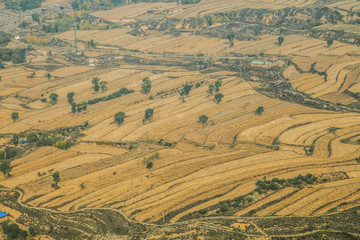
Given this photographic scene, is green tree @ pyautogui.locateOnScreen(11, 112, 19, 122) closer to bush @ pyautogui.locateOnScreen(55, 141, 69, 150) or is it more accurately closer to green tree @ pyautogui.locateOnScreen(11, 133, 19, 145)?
green tree @ pyautogui.locateOnScreen(11, 133, 19, 145)

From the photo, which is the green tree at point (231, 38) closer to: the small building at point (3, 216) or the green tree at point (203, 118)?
the green tree at point (203, 118)

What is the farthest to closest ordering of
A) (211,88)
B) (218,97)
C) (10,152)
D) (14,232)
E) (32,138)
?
(211,88) → (218,97) → (32,138) → (10,152) → (14,232)

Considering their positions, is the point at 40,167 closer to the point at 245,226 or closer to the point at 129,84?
the point at 245,226

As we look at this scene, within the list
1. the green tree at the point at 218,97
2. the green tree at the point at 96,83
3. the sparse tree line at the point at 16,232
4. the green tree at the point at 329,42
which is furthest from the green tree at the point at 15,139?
the green tree at the point at 329,42

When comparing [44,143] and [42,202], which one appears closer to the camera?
[42,202]

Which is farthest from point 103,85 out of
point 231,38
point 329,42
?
point 329,42

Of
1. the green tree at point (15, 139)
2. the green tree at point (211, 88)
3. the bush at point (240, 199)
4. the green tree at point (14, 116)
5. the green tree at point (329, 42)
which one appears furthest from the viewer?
the green tree at point (329, 42)

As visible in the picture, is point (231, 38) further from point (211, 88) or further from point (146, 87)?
point (146, 87)

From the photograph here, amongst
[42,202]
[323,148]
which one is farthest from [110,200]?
[323,148]

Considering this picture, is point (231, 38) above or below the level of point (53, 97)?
above

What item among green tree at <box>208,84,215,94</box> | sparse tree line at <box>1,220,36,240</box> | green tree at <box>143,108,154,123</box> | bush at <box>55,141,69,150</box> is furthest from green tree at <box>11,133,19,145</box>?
green tree at <box>208,84,215,94</box>

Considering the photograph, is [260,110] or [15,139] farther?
[260,110]
